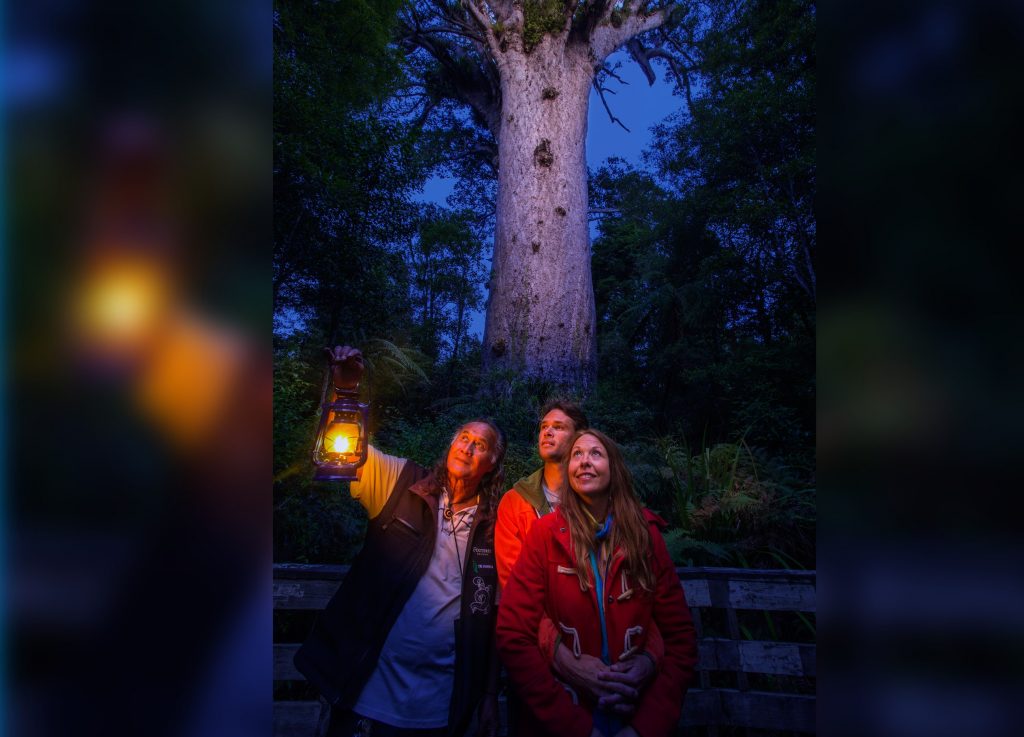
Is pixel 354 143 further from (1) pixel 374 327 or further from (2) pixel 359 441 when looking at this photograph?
(2) pixel 359 441

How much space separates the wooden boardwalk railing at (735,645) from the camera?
2936mm

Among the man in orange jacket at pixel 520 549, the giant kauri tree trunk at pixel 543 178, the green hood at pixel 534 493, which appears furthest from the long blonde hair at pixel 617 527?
the giant kauri tree trunk at pixel 543 178

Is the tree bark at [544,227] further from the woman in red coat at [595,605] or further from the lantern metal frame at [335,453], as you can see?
the lantern metal frame at [335,453]

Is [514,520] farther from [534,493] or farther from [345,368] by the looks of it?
[345,368]

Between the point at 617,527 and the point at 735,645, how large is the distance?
142 centimetres

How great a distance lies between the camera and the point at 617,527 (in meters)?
2.30

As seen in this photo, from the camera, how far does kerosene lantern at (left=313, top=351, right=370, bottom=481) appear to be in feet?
5.71

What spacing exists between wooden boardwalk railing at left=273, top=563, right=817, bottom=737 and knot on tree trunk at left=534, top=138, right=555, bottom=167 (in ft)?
20.7
